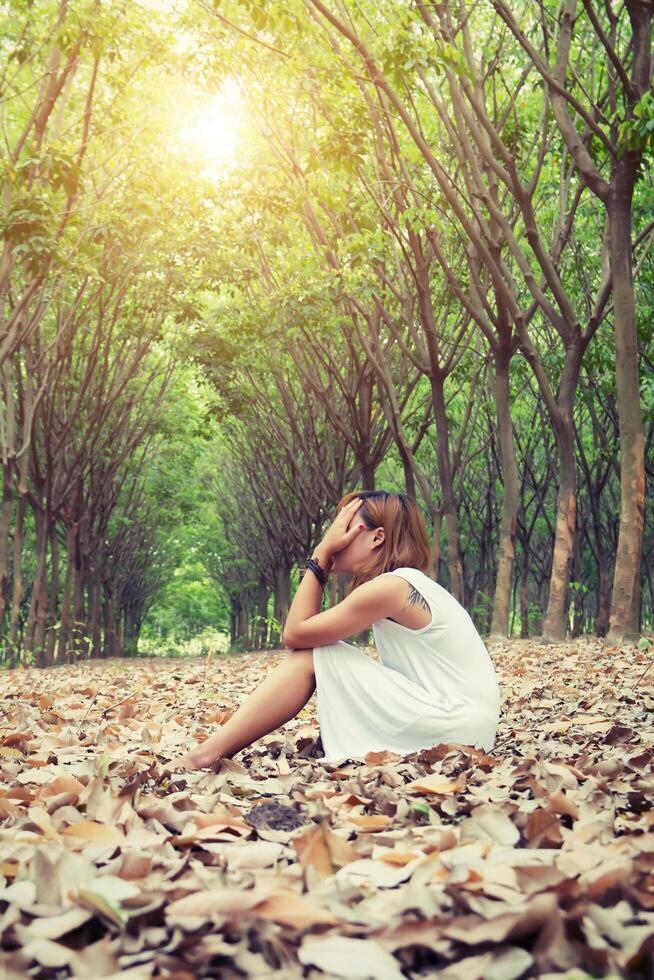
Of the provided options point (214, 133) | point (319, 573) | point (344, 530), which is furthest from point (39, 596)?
point (344, 530)

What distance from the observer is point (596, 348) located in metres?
14.1

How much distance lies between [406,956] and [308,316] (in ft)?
41.3

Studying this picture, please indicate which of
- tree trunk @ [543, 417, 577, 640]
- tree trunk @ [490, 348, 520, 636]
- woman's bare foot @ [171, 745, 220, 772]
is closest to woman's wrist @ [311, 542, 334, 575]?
woman's bare foot @ [171, 745, 220, 772]

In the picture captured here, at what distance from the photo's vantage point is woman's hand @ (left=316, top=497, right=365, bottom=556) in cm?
403

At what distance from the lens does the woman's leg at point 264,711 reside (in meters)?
3.68

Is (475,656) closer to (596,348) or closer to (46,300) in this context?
(46,300)

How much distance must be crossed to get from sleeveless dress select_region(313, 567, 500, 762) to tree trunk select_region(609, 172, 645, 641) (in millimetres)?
5718

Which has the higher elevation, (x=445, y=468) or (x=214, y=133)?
(x=214, y=133)

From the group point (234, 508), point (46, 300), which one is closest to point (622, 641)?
point (46, 300)

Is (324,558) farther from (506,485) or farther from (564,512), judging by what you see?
A: (506,485)

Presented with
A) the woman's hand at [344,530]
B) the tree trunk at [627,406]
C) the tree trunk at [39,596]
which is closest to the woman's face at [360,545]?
the woman's hand at [344,530]

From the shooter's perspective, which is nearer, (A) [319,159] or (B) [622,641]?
(B) [622,641]

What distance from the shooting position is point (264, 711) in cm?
373

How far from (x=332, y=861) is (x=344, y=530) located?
2000 millimetres
